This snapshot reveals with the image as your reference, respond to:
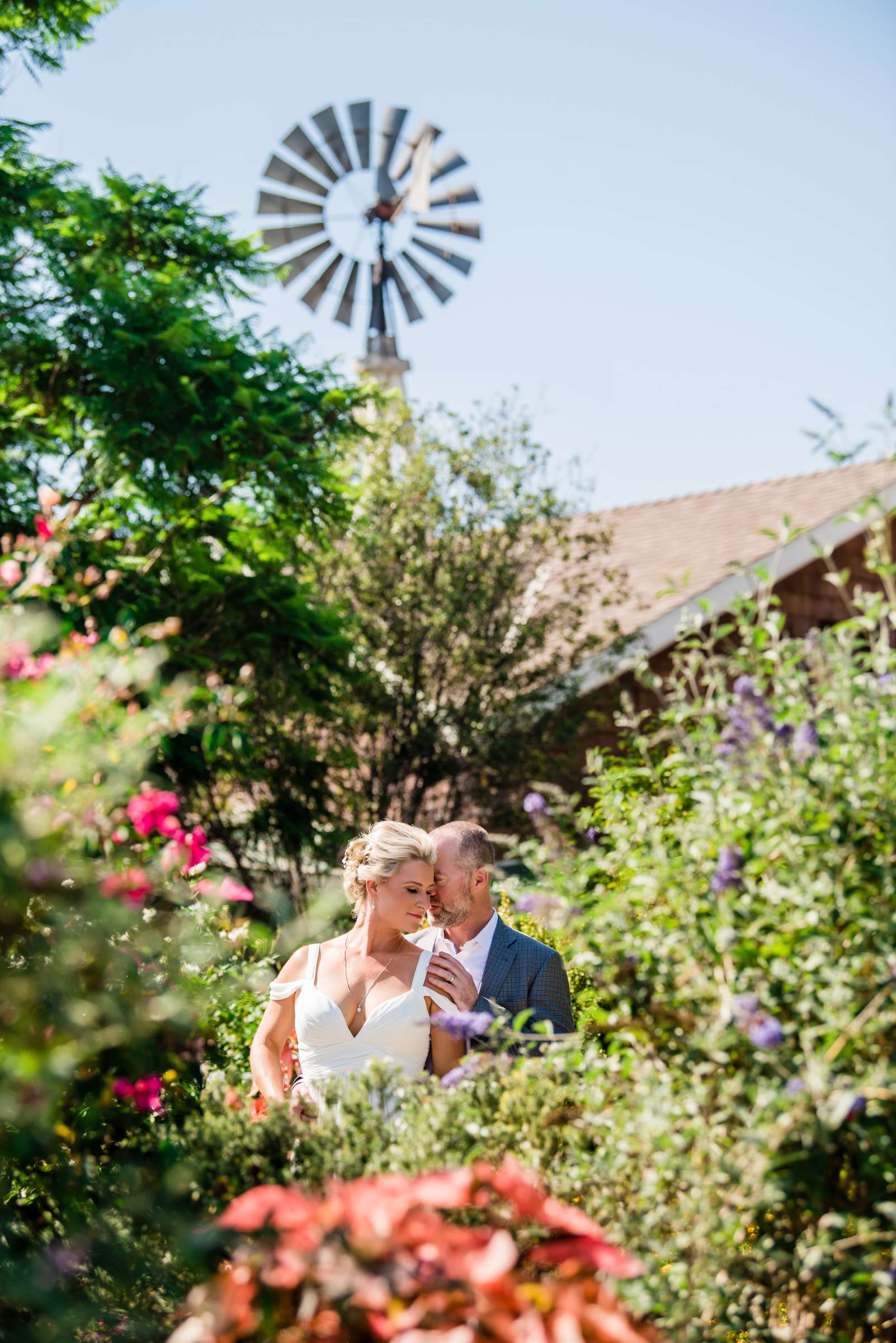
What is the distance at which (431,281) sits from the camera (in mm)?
17594

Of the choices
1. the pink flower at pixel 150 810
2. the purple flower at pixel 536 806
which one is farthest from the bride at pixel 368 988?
the pink flower at pixel 150 810

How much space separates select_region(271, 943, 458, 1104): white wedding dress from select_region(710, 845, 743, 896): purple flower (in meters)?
1.73

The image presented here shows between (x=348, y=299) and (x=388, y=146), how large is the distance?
7.97 feet

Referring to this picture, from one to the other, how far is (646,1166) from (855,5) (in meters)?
9.65

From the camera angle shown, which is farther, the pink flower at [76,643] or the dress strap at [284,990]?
the dress strap at [284,990]

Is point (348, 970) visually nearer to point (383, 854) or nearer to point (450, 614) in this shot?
point (383, 854)

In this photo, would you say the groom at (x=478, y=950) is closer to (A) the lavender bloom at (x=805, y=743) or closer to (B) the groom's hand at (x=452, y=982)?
(B) the groom's hand at (x=452, y=982)

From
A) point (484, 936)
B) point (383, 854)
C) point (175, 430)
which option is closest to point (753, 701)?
point (383, 854)

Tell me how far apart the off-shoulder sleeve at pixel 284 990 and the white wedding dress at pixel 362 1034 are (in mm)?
35

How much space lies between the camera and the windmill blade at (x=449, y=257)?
1716cm

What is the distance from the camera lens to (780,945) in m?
2.18

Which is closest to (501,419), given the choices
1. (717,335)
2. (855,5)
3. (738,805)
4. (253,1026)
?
(717,335)

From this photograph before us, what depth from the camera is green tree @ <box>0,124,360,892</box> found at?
875 cm

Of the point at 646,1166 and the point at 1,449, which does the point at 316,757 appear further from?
the point at 646,1166
